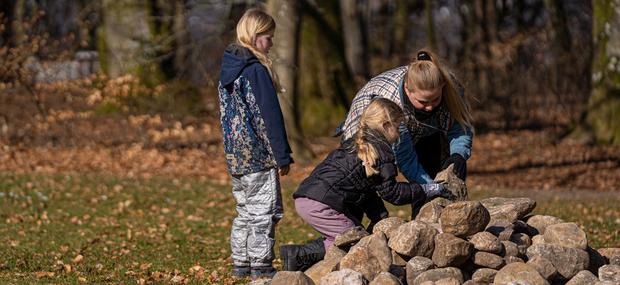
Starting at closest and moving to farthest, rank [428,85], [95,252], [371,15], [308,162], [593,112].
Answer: [428,85] < [95,252] < [308,162] < [593,112] < [371,15]

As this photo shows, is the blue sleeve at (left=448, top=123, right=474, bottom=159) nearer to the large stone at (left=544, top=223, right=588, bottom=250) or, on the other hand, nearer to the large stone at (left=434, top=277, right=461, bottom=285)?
the large stone at (left=544, top=223, right=588, bottom=250)

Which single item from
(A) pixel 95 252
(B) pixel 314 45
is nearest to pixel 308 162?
(B) pixel 314 45

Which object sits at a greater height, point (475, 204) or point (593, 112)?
point (475, 204)

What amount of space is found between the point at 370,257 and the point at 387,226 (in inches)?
14.5

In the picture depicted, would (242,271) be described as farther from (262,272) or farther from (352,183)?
(352,183)

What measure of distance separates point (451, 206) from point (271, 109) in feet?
4.62

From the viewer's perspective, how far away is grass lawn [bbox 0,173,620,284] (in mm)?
7809

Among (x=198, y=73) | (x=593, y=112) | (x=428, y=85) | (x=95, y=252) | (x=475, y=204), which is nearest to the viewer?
(x=475, y=204)

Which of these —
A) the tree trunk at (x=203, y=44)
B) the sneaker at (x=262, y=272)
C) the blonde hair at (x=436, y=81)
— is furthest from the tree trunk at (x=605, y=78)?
the sneaker at (x=262, y=272)

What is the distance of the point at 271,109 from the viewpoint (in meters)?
6.68

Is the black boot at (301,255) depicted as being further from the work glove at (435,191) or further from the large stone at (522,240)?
the large stone at (522,240)

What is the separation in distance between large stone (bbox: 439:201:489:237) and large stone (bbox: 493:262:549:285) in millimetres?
333

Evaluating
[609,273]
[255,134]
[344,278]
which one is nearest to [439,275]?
[344,278]

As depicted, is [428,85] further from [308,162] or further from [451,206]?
[308,162]
